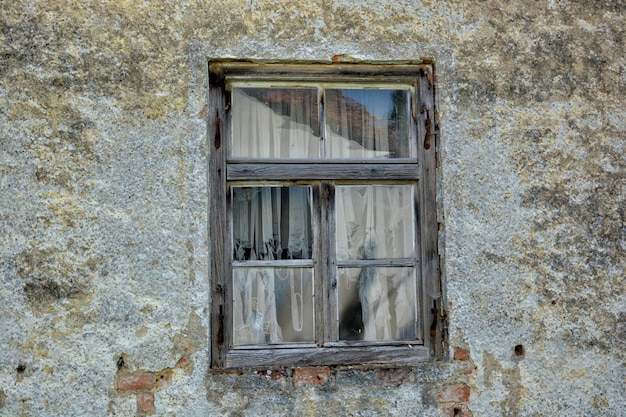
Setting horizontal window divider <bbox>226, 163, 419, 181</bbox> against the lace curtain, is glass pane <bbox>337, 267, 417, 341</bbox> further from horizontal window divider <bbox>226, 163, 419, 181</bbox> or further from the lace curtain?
horizontal window divider <bbox>226, 163, 419, 181</bbox>

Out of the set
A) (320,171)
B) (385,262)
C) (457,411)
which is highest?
(320,171)

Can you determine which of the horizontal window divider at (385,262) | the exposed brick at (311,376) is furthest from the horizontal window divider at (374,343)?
the horizontal window divider at (385,262)

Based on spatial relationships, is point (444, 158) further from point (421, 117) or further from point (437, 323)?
point (437, 323)

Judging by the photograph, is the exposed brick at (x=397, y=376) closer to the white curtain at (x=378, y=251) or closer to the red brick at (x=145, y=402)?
the white curtain at (x=378, y=251)

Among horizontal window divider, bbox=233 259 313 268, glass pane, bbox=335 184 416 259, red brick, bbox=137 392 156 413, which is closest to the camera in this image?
red brick, bbox=137 392 156 413

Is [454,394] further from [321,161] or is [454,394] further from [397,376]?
[321,161]

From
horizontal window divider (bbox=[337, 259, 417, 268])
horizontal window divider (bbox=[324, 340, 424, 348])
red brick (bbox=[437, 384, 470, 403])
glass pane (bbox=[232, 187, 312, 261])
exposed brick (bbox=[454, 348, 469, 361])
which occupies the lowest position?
red brick (bbox=[437, 384, 470, 403])

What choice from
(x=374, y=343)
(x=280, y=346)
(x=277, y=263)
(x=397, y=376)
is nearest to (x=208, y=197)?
(x=277, y=263)

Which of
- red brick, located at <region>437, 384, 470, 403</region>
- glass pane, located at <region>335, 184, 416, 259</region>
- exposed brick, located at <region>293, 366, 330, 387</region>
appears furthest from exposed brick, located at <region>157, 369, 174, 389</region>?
red brick, located at <region>437, 384, 470, 403</region>

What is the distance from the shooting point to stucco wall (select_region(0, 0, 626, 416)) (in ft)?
9.16

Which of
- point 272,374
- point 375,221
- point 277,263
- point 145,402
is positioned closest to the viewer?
point 145,402

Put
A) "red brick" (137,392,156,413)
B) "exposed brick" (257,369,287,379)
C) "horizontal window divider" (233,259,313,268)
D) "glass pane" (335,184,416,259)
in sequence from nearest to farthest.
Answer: "red brick" (137,392,156,413) → "exposed brick" (257,369,287,379) → "horizontal window divider" (233,259,313,268) → "glass pane" (335,184,416,259)

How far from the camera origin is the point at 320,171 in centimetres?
305

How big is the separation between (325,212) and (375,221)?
24cm
